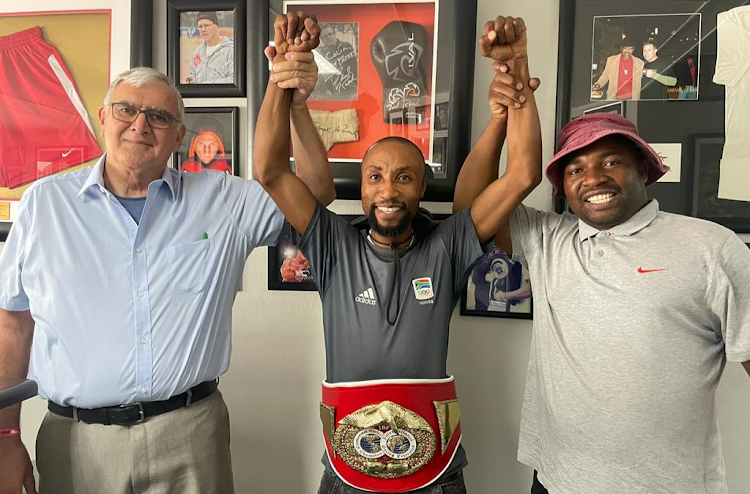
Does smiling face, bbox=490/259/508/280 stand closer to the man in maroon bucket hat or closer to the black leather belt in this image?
the man in maroon bucket hat

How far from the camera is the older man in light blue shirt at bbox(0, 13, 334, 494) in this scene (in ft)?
3.26

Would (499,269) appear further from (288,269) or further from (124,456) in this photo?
(124,456)

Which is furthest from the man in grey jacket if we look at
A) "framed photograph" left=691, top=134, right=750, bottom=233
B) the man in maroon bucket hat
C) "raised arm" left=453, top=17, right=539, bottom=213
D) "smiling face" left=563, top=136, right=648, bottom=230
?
"framed photograph" left=691, top=134, right=750, bottom=233

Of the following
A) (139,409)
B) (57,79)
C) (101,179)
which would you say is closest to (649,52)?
(101,179)

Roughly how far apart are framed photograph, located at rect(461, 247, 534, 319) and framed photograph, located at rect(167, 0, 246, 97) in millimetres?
849

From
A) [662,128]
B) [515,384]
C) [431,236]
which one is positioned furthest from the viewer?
[515,384]

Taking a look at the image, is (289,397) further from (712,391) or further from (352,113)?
(712,391)

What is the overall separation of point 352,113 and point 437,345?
701 mm

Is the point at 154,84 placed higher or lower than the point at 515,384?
higher

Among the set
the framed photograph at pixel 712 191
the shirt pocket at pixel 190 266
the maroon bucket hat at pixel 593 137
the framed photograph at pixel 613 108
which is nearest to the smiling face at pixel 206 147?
the shirt pocket at pixel 190 266

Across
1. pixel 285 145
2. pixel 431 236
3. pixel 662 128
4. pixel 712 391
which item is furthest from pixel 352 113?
pixel 712 391

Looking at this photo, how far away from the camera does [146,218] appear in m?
1.04

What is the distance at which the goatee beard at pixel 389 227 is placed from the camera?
96 cm

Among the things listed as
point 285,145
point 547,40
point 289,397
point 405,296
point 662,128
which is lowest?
point 289,397
